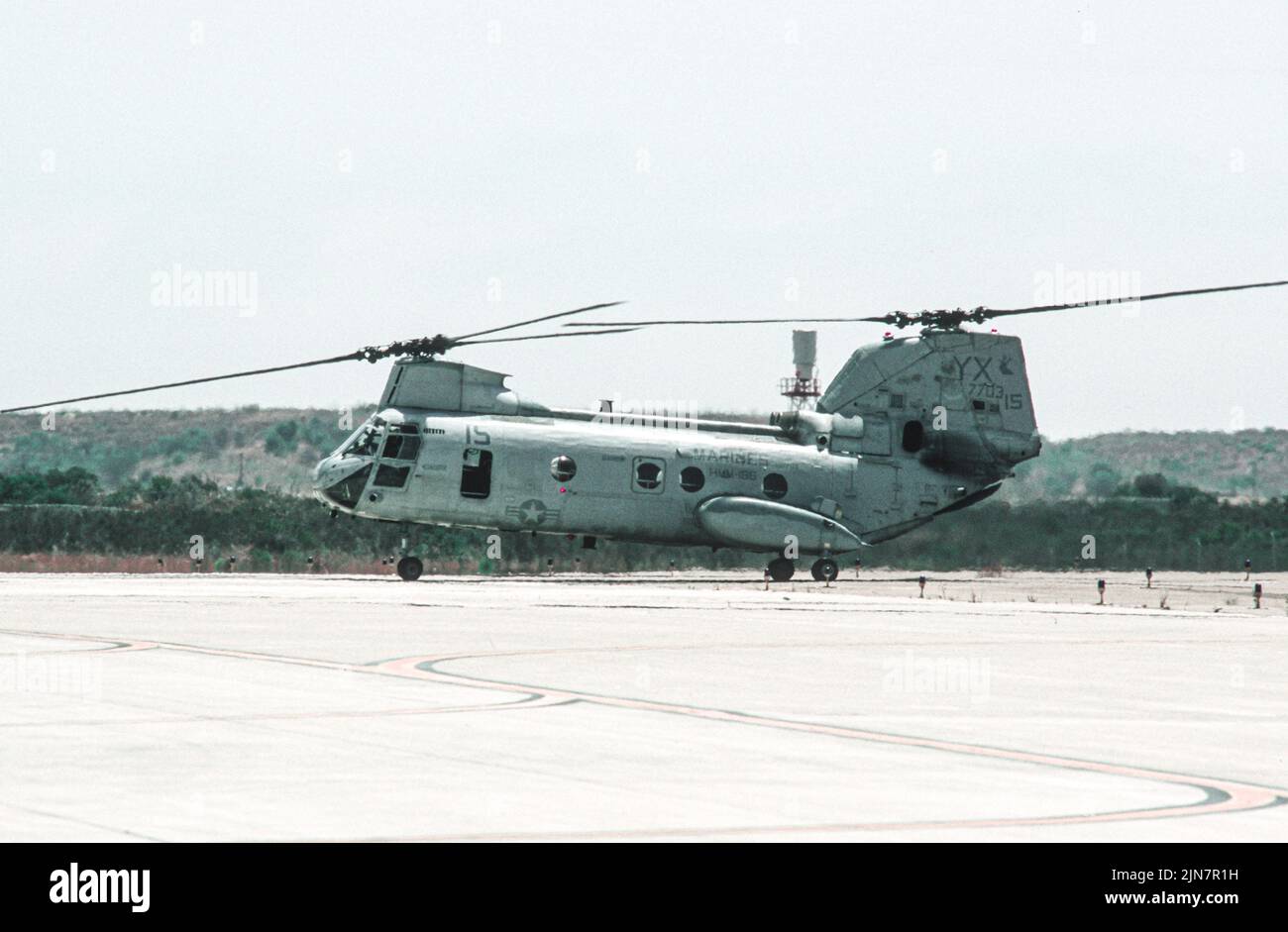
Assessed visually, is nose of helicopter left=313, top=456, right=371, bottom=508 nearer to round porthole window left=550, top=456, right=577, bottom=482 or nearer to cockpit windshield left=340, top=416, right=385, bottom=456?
cockpit windshield left=340, top=416, right=385, bottom=456

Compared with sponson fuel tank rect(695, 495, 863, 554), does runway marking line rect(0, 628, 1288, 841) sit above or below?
below

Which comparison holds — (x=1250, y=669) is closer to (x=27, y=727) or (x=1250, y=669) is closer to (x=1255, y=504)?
(x=27, y=727)

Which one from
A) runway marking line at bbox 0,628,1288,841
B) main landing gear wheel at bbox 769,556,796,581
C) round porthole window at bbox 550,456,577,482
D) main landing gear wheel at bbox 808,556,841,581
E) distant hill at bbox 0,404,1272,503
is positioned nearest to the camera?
runway marking line at bbox 0,628,1288,841

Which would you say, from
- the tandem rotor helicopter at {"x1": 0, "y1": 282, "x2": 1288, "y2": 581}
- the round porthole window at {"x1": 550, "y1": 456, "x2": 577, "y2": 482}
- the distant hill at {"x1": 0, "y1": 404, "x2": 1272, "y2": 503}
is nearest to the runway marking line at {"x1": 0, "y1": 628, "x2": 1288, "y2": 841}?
the tandem rotor helicopter at {"x1": 0, "y1": 282, "x2": 1288, "y2": 581}

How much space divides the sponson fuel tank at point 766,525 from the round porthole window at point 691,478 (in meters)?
0.51

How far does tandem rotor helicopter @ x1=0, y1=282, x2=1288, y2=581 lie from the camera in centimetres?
4619

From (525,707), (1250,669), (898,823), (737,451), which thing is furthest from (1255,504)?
(898,823)

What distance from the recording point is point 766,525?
49594 mm

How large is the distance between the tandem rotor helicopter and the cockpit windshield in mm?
43

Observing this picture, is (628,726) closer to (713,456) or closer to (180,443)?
(713,456)

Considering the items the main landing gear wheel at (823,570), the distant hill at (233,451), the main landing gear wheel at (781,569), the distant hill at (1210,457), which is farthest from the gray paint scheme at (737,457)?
the distant hill at (1210,457)

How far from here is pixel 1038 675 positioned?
869 inches

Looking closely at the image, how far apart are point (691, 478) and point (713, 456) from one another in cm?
91
